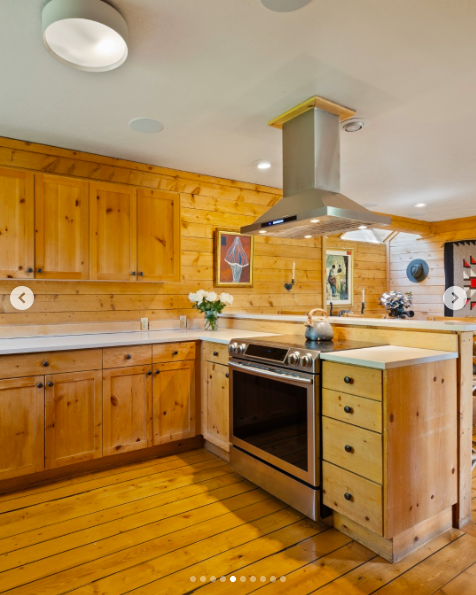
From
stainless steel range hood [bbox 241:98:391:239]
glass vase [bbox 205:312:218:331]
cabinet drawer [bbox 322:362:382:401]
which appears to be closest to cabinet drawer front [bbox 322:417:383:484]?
cabinet drawer [bbox 322:362:382:401]

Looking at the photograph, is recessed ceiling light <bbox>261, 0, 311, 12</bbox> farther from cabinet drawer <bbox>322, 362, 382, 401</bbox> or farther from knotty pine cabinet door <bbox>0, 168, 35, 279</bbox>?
knotty pine cabinet door <bbox>0, 168, 35, 279</bbox>

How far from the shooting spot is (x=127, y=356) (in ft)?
9.42

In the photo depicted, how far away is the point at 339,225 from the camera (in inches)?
104

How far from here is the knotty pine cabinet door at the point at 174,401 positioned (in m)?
3.02

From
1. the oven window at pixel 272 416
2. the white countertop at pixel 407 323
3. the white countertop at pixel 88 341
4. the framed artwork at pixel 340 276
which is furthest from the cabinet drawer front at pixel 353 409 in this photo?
the framed artwork at pixel 340 276

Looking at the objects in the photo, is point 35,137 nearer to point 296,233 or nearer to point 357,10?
point 296,233

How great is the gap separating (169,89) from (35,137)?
1.35 metres

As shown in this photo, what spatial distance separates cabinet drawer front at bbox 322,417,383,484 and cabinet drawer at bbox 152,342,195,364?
4.55ft

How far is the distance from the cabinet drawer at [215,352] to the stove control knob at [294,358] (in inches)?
30.5

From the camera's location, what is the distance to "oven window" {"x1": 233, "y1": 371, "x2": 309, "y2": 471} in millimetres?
2168

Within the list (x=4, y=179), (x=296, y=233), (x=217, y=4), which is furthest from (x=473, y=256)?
(x=4, y=179)

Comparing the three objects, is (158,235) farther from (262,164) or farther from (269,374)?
(269,374)

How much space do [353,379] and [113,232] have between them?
7.37ft

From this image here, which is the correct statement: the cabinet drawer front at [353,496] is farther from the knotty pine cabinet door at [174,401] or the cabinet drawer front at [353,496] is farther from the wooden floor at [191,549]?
the knotty pine cabinet door at [174,401]
